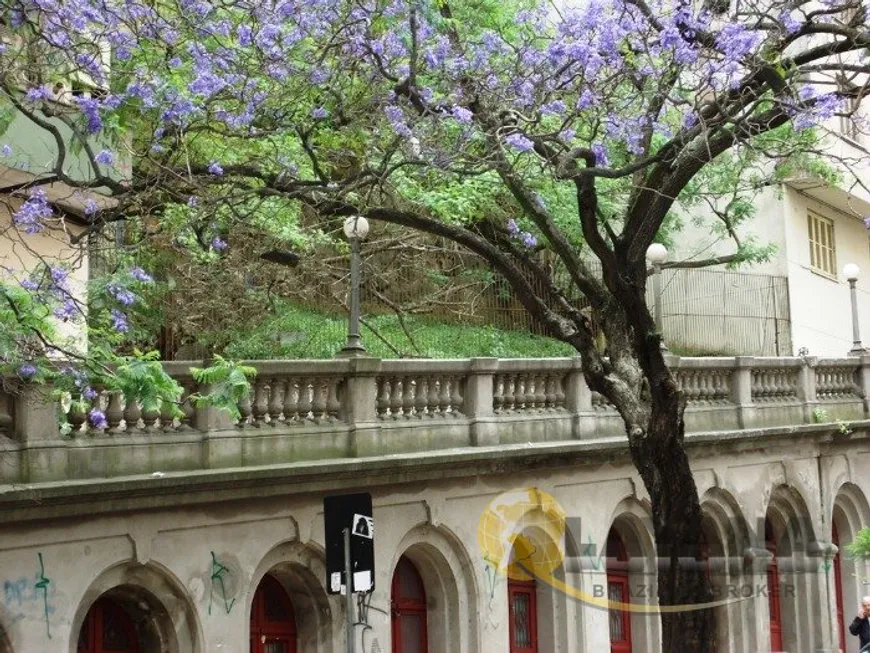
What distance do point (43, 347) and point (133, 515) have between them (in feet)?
9.00

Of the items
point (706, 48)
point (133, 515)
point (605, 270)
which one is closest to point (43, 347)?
point (133, 515)

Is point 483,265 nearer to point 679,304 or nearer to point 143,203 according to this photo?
point 679,304

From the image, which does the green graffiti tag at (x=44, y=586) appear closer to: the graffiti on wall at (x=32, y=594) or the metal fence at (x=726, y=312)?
the graffiti on wall at (x=32, y=594)

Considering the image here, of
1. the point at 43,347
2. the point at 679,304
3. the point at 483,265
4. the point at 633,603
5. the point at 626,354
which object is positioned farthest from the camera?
the point at 679,304

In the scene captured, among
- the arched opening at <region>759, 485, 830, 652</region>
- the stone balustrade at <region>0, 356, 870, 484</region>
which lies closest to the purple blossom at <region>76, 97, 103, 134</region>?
the stone balustrade at <region>0, 356, 870, 484</region>

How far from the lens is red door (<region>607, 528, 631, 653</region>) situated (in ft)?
64.7

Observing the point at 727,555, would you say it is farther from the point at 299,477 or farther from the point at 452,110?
the point at 452,110

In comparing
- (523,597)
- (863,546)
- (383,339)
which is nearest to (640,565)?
(523,597)

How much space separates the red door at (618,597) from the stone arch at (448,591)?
125 inches

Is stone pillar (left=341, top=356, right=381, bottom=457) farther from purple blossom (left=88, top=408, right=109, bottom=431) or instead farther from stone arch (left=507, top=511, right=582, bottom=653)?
stone arch (left=507, top=511, right=582, bottom=653)

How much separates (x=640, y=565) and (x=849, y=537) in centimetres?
626

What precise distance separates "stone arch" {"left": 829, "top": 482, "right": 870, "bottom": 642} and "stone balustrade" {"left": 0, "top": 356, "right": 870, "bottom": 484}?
11.8 feet

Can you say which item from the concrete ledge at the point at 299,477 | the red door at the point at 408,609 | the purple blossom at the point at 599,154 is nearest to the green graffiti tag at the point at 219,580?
the concrete ledge at the point at 299,477

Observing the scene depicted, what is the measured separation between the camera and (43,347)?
37.2 ft
